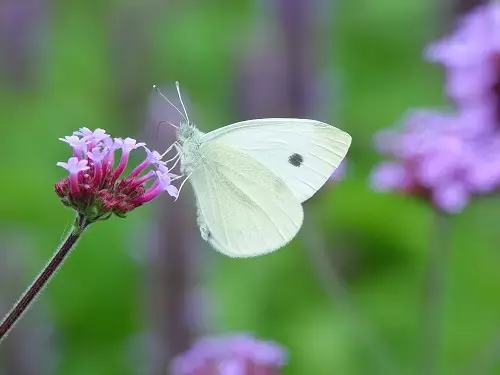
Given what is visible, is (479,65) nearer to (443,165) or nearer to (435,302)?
(443,165)

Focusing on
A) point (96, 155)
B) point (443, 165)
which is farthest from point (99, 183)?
point (443, 165)

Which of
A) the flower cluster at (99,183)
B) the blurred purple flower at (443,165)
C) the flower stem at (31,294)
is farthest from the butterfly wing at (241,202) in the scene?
the flower stem at (31,294)

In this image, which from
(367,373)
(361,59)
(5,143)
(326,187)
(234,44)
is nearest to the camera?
(326,187)

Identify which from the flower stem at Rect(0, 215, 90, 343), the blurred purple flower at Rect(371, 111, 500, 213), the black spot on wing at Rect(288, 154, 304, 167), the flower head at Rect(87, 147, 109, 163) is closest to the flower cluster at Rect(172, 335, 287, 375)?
the black spot on wing at Rect(288, 154, 304, 167)

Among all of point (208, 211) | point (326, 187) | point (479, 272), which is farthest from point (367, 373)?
point (208, 211)

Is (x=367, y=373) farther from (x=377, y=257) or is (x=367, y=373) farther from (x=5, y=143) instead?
(x=5, y=143)

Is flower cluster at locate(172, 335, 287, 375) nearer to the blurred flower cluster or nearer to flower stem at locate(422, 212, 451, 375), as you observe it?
flower stem at locate(422, 212, 451, 375)

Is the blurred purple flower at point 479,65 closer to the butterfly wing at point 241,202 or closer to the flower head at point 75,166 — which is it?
the butterfly wing at point 241,202
